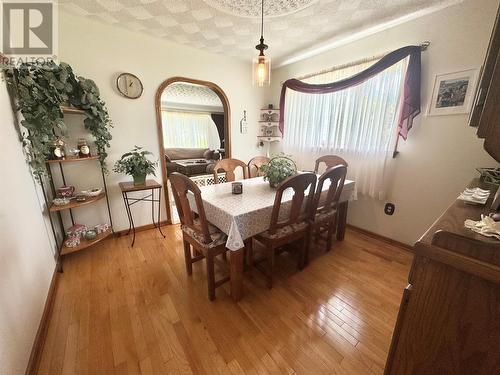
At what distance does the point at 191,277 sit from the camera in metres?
1.83

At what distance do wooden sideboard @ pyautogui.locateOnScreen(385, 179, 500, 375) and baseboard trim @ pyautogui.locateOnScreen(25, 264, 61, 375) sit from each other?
71.1 inches

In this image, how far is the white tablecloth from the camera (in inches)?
53.4

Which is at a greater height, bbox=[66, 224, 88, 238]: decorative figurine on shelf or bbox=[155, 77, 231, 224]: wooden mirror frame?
bbox=[155, 77, 231, 224]: wooden mirror frame

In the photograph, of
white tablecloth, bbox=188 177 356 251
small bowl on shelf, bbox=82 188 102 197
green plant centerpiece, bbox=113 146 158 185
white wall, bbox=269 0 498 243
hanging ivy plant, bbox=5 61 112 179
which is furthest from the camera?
green plant centerpiece, bbox=113 146 158 185

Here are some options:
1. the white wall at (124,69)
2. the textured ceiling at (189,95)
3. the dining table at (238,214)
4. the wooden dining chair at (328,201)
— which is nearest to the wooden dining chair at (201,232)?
the dining table at (238,214)

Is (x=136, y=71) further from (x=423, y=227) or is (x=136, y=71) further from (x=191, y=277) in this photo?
(x=423, y=227)

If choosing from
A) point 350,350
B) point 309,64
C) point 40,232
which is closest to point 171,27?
point 309,64

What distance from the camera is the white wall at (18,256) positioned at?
3.29 feet

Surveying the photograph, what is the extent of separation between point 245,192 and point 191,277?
2.99ft

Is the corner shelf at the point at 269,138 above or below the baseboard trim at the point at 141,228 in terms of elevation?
above

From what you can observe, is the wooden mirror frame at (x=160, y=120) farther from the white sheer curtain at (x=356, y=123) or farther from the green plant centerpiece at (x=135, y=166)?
the white sheer curtain at (x=356, y=123)

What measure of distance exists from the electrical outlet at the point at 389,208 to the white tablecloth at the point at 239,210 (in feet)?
4.48

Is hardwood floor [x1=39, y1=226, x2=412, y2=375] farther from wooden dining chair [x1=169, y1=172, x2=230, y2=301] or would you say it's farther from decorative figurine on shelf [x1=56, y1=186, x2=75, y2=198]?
decorative figurine on shelf [x1=56, y1=186, x2=75, y2=198]
